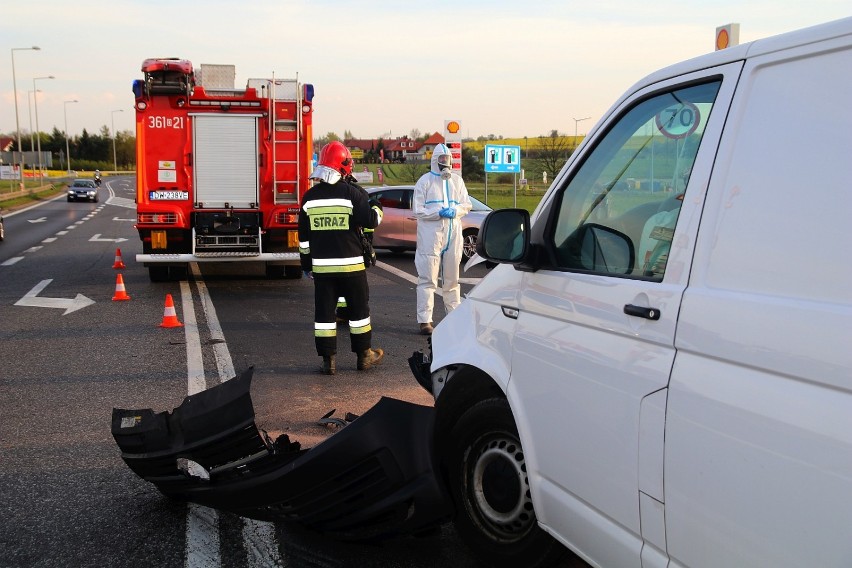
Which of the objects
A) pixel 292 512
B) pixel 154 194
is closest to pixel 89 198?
pixel 154 194

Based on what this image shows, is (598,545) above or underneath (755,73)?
underneath

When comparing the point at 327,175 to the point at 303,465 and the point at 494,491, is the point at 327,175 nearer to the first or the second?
the point at 303,465

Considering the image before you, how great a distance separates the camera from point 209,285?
551 inches

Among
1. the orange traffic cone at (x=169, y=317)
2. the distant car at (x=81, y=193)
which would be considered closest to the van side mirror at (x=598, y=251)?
the orange traffic cone at (x=169, y=317)

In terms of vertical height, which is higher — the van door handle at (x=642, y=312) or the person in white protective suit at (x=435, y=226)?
the van door handle at (x=642, y=312)

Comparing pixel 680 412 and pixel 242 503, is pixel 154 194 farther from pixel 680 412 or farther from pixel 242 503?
pixel 680 412

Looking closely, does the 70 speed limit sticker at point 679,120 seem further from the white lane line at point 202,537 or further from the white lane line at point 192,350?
the white lane line at point 192,350

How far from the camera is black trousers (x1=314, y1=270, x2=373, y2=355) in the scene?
7.61 metres

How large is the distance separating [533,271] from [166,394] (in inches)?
172

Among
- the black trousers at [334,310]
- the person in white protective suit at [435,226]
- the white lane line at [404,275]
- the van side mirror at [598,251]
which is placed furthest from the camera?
the white lane line at [404,275]

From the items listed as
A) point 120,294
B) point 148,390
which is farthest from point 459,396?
point 120,294

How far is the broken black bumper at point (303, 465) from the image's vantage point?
146 inches

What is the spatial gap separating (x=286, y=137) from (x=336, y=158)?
21.4ft

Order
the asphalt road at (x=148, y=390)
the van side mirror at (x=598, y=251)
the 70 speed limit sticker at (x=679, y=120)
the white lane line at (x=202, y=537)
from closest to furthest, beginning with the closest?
the 70 speed limit sticker at (x=679, y=120), the van side mirror at (x=598, y=251), the white lane line at (x=202, y=537), the asphalt road at (x=148, y=390)
